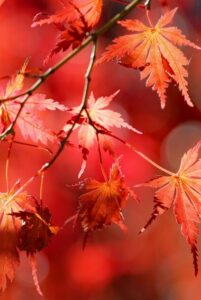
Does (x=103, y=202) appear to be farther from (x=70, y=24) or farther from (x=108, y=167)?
(x=108, y=167)

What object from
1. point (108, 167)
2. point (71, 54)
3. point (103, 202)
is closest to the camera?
point (71, 54)

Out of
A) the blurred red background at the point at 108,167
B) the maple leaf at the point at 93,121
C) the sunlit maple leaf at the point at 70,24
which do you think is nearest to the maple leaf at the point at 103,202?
the maple leaf at the point at 93,121

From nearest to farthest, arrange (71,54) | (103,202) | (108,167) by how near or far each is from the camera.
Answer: (71,54) → (103,202) → (108,167)

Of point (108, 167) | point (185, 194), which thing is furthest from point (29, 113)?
point (108, 167)

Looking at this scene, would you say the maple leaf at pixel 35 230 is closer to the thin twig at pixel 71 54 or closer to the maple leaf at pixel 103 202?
the maple leaf at pixel 103 202

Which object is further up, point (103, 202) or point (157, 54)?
point (157, 54)

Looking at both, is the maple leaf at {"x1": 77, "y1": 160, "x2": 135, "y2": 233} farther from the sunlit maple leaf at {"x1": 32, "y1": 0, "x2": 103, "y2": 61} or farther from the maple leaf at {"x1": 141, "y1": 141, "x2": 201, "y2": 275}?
the sunlit maple leaf at {"x1": 32, "y1": 0, "x2": 103, "y2": 61}
